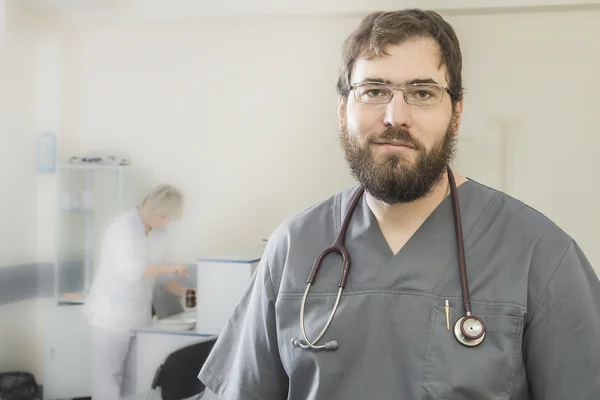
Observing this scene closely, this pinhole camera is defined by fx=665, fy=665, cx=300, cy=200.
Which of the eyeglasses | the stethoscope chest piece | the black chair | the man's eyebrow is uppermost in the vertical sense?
the man's eyebrow

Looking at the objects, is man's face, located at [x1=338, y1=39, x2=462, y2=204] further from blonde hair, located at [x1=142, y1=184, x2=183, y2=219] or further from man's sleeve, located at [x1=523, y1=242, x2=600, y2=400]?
blonde hair, located at [x1=142, y1=184, x2=183, y2=219]

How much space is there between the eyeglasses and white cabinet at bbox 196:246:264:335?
2.04 ft

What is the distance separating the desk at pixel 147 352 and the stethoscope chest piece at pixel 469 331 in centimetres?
83

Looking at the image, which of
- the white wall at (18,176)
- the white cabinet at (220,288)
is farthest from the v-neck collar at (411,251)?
the white wall at (18,176)

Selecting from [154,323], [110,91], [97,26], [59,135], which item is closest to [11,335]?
[154,323]

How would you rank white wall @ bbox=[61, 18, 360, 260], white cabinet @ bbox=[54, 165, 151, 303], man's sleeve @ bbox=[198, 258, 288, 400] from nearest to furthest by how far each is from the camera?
man's sleeve @ bbox=[198, 258, 288, 400], white wall @ bbox=[61, 18, 360, 260], white cabinet @ bbox=[54, 165, 151, 303]

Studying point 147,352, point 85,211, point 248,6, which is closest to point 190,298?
point 147,352

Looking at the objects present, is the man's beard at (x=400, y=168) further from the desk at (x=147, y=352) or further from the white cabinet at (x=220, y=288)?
the desk at (x=147, y=352)

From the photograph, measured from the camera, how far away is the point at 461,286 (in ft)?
3.68

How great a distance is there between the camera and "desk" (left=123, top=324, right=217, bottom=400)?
1.72 metres

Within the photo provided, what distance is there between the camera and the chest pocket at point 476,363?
3.48 feet

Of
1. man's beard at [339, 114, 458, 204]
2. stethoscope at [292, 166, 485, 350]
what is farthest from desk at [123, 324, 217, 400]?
man's beard at [339, 114, 458, 204]

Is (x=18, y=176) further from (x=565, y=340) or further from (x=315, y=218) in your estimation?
(x=565, y=340)

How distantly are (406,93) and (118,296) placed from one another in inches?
39.5
